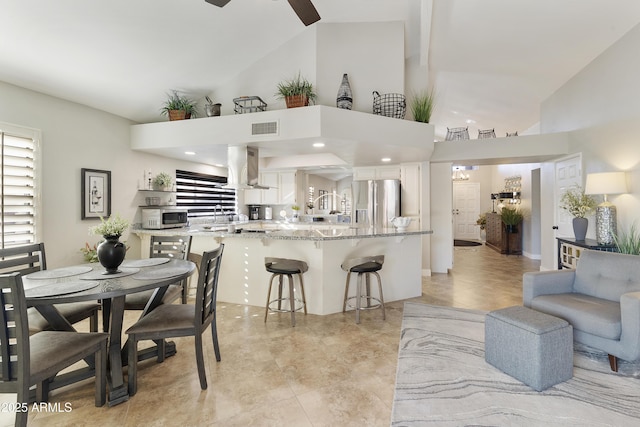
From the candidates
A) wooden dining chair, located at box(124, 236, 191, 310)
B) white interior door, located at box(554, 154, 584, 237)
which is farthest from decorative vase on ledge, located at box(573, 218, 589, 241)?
wooden dining chair, located at box(124, 236, 191, 310)

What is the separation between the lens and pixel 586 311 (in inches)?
93.0

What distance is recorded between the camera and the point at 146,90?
4113 millimetres

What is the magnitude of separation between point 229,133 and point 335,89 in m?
1.64

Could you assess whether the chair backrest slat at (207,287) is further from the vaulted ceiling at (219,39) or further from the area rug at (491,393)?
the vaulted ceiling at (219,39)

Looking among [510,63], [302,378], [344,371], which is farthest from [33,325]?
[510,63]

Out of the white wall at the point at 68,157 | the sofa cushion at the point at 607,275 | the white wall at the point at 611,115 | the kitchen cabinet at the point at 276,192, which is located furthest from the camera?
the kitchen cabinet at the point at 276,192

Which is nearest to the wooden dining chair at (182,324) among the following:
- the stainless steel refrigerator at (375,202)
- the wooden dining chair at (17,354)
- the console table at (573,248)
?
the wooden dining chair at (17,354)

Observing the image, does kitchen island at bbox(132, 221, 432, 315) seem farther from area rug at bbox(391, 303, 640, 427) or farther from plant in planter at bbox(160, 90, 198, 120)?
plant in planter at bbox(160, 90, 198, 120)

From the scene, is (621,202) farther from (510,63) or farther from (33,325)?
(33,325)

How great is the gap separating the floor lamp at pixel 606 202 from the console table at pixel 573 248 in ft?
0.47

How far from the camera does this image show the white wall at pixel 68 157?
3326mm

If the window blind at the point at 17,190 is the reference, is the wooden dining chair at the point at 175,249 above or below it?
below

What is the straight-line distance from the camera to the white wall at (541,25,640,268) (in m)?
3.46

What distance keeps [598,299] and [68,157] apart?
5959 mm
